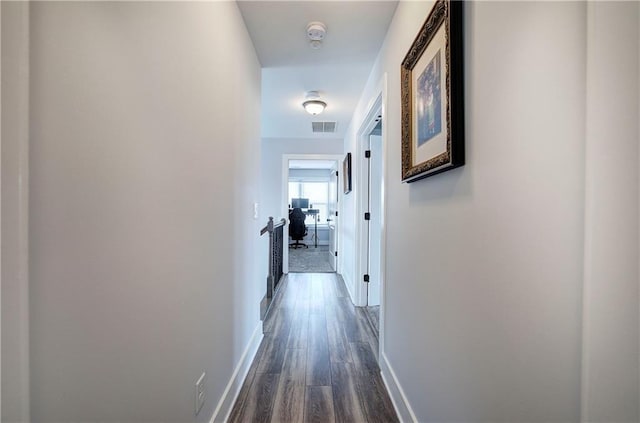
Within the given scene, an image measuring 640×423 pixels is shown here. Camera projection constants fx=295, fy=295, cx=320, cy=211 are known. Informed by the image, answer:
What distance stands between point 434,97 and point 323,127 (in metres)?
3.26

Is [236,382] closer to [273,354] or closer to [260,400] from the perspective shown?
[260,400]

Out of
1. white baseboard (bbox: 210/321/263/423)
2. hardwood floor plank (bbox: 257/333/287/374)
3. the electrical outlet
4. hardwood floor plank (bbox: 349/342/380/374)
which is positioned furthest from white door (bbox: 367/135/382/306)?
the electrical outlet

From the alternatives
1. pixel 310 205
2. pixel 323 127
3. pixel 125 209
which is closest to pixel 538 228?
pixel 125 209

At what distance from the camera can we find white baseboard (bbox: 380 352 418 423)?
1499 mm

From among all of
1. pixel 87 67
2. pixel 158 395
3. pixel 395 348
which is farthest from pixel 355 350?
pixel 87 67

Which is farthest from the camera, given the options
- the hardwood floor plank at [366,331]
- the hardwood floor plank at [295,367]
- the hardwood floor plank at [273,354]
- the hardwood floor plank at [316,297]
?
the hardwood floor plank at [316,297]

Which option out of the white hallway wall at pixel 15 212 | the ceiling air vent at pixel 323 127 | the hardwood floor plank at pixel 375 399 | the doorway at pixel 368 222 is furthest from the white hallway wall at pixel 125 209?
the ceiling air vent at pixel 323 127

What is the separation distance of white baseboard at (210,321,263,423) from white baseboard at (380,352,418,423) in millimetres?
929

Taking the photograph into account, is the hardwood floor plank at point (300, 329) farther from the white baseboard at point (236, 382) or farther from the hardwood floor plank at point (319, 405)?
the hardwood floor plank at point (319, 405)

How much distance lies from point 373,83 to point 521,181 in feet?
6.71

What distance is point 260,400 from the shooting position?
176 centimetres

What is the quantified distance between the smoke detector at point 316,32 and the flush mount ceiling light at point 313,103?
39.0 inches

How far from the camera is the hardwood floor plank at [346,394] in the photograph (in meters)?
1.64

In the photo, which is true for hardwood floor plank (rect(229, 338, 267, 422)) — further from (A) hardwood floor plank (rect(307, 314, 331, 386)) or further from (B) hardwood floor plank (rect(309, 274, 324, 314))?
(B) hardwood floor plank (rect(309, 274, 324, 314))
